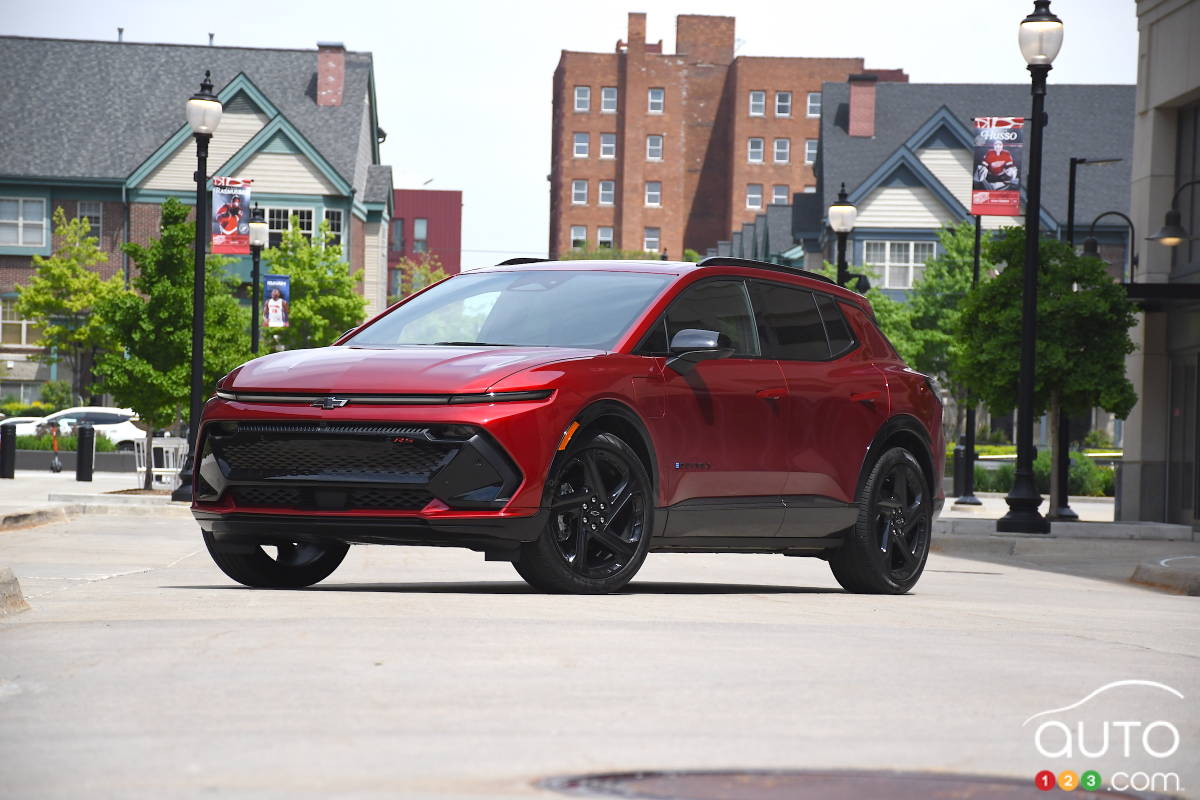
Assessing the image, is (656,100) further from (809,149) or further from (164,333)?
(164,333)

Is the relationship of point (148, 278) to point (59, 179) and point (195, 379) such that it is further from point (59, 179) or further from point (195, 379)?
point (59, 179)

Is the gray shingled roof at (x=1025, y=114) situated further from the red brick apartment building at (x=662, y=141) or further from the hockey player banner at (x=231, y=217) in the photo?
the red brick apartment building at (x=662, y=141)

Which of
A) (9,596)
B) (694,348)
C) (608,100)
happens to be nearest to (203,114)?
(694,348)

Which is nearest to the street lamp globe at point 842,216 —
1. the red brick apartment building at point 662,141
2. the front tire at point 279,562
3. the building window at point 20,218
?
the front tire at point 279,562

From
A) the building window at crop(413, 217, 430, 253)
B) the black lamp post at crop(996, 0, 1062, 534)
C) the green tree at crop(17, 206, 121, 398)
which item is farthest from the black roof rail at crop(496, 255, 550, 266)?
the building window at crop(413, 217, 430, 253)

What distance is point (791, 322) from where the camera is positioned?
10.8 m

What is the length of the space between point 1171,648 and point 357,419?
376cm

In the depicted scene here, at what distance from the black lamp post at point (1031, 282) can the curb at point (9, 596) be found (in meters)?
14.6

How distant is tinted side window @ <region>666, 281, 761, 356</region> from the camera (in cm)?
1003

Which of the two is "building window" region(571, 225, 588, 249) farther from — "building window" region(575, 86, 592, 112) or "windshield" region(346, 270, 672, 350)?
"windshield" region(346, 270, 672, 350)

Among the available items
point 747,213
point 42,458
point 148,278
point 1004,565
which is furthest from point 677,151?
point 1004,565

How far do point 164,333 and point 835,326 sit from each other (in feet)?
68.9

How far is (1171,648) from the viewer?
820cm

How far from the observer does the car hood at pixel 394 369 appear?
8711 millimetres
